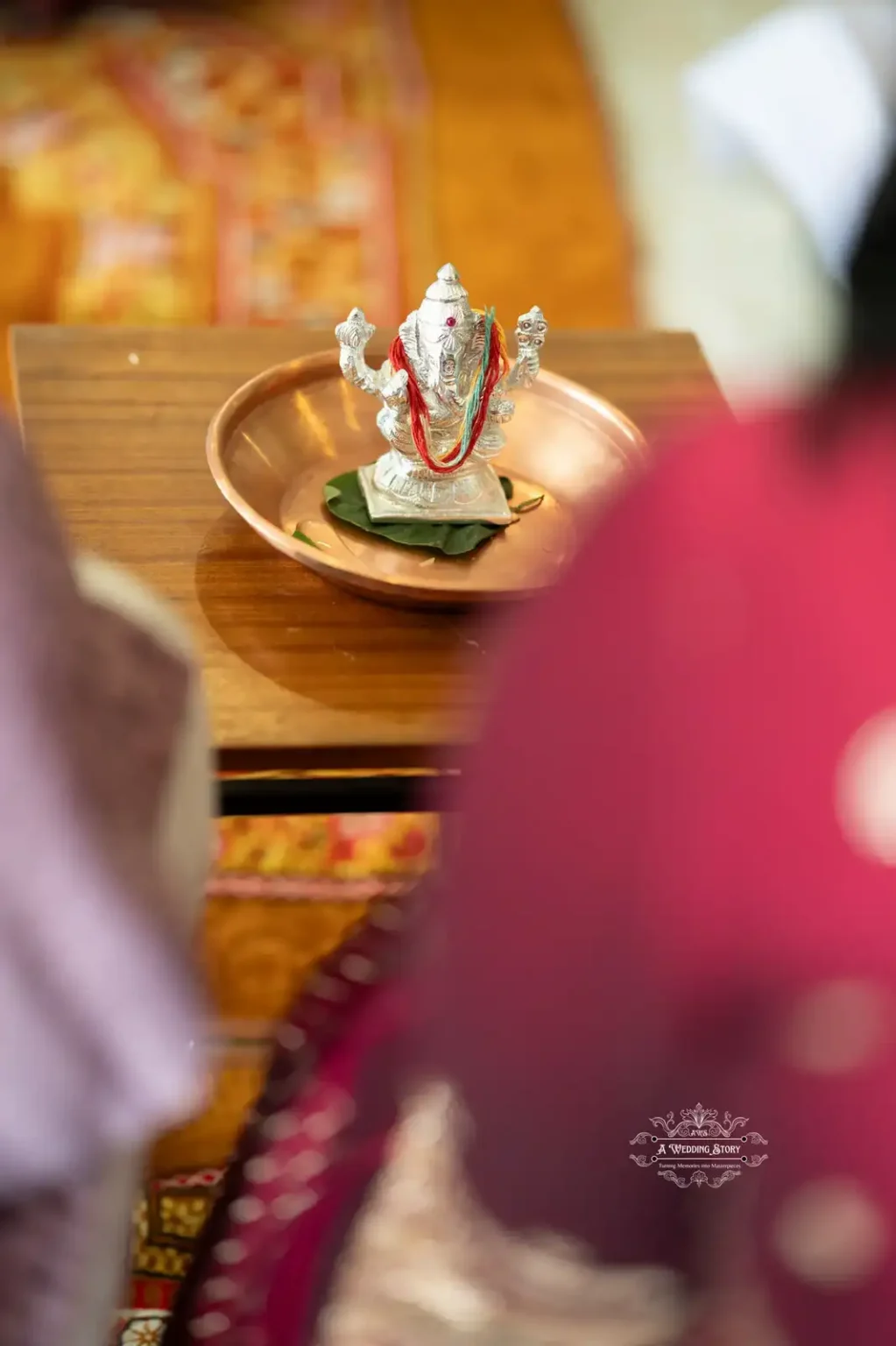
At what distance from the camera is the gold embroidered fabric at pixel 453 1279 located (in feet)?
1.18

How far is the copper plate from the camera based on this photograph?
35.4 inches

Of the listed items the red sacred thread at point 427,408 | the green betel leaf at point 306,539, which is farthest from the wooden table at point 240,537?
the red sacred thread at point 427,408

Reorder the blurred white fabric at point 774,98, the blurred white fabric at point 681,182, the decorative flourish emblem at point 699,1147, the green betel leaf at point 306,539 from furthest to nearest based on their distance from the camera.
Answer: the blurred white fabric at point 681,182, the blurred white fabric at point 774,98, the green betel leaf at point 306,539, the decorative flourish emblem at point 699,1147

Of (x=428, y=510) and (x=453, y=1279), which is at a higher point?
(x=428, y=510)

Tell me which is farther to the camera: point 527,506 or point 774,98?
point 774,98

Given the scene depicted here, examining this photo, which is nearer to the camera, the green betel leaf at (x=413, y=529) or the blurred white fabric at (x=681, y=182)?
the green betel leaf at (x=413, y=529)

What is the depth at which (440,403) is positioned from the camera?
0.93 m

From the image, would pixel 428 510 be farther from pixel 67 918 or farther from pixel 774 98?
pixel 774 98

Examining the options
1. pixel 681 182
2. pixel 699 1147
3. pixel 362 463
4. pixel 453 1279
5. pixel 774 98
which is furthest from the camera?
pixel 681 182

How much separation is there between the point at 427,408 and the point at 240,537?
16 centimetres

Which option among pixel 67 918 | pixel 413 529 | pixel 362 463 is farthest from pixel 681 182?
pixel 67 918

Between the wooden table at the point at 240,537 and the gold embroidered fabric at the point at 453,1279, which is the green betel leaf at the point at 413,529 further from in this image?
the gold embroidered fabric at the point at 453,1279

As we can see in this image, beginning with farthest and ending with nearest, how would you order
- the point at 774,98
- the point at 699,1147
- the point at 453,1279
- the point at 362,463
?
the point at 774,98
the point at 362,463
the point at 453,1279
the point at 699,1147

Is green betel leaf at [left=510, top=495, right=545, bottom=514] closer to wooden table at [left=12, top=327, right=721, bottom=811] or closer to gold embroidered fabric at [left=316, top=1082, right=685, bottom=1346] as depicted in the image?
wooden table at [left=12, top=327, right=721, bottom=811]
